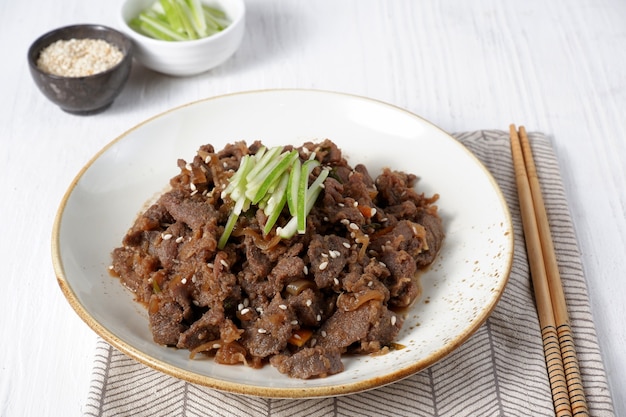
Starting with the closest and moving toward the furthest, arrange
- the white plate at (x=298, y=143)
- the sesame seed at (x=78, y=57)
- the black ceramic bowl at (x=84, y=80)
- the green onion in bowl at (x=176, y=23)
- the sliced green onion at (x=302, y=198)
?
the white plate at (x=298, y=143) < the sliced green onion at (x=302, y=198) < the black ceramic bowl at (x=84, y=80) < the sesame seed at (x=78, y=57) < the green onion in bowl at (x=176, y=23)

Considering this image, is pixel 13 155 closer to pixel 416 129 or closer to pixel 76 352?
pixel 76 352

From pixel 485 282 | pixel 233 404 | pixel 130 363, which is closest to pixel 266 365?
pixel 233 404

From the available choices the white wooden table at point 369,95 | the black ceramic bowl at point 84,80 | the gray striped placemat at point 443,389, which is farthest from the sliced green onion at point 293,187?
the black ceramic bowl at point 84,80

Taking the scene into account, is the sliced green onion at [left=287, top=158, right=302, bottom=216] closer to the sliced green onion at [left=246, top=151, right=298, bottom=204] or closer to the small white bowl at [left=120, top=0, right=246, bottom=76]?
the sliced green onion at [left=246, top=151, right=298, bottom=204]

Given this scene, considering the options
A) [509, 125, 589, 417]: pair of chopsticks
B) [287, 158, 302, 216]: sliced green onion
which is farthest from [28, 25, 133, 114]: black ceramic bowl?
[509, 125, 589, 417]: pair of chopsticks

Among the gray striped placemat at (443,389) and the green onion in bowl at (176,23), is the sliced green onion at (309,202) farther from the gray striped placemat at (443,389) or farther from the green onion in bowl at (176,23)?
the green onion in bowl at (176,23)

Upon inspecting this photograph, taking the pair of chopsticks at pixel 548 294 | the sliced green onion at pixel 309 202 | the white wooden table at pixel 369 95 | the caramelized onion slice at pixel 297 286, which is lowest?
the white wooden table at pixel 369 95
